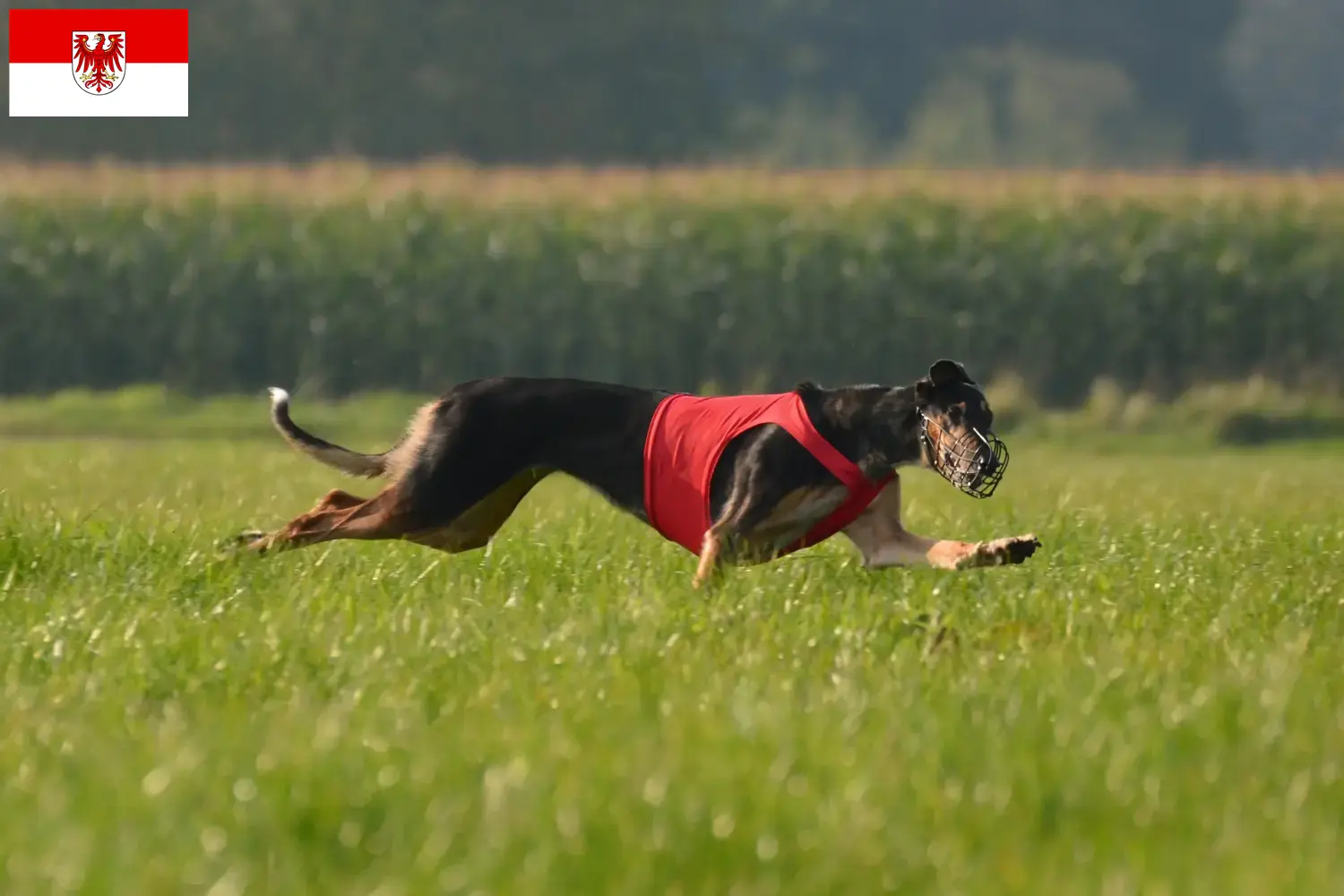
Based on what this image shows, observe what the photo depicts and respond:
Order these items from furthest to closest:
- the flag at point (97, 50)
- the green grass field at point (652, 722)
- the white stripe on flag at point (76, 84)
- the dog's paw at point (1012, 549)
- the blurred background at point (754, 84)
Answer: the blurred background at point (754, 84)
the white stripe on flag at point (76, 84)
the flag at point (97, 50)
the dog's paw at point (1012, 549)
the green grass field at point (652, 722)

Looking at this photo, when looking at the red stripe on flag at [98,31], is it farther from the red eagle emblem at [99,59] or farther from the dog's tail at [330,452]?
the dog's tail at [330,452]

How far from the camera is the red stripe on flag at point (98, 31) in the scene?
1696cm

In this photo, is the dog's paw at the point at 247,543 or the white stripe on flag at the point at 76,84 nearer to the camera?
the dog's paw at the point at 247,543

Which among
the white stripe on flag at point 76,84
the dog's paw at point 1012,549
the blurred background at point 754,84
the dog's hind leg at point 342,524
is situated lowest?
the dog's hind leg at point 342,524

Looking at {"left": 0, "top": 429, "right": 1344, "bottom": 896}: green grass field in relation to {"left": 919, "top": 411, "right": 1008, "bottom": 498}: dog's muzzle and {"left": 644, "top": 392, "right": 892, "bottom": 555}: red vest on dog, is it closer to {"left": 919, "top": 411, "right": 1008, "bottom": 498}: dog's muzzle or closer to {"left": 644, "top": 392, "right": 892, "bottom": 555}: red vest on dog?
{"left": 644, "top": 392, "right": 892, "bottom": 555}: red vest on dog

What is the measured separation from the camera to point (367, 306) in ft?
70.9

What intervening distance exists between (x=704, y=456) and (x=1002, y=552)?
110cm

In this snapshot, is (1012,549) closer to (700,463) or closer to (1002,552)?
(1002,552)

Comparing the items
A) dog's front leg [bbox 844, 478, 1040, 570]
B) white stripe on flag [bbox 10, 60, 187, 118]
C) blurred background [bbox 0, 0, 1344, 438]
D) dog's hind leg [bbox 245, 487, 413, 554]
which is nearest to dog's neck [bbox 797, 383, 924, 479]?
dog's front leg [bbox 844, 478, 1040, 570]

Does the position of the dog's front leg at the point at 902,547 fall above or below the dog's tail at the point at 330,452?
below

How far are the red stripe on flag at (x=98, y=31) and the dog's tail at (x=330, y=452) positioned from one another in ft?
33.4

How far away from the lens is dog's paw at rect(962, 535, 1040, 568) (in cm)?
670

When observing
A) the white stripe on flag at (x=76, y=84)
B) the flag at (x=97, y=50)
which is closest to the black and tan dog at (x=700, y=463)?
the white stripe on flag at (x=76, y=84)

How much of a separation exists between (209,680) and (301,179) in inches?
748
